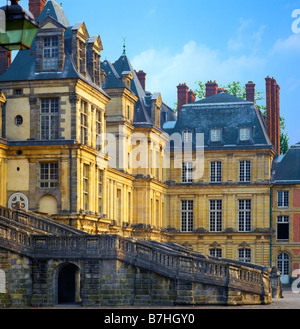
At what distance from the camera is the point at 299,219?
2256 inches

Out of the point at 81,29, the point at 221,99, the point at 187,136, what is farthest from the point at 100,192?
the point at 221,99

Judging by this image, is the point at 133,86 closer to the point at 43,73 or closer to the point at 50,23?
the point at 43,73

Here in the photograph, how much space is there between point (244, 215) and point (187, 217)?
3964mm

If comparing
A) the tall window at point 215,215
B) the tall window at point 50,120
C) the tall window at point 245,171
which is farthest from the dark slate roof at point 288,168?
the tall window at point 50,120

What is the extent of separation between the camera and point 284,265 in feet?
187

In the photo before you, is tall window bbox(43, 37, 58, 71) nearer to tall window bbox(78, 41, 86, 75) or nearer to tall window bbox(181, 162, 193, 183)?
tall window bbox(78, 41, 86, 75)

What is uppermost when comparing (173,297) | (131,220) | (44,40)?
(44,40)

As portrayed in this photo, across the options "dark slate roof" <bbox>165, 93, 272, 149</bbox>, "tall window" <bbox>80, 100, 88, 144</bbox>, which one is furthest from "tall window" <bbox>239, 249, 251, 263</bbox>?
"tall window" <bbox>80, 100, 88, 144</bbox>

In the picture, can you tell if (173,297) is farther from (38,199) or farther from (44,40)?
(44,40)

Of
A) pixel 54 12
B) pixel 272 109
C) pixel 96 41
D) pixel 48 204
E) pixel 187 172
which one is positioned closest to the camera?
pixel 48 204

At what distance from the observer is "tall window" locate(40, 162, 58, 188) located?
37.3 metres
